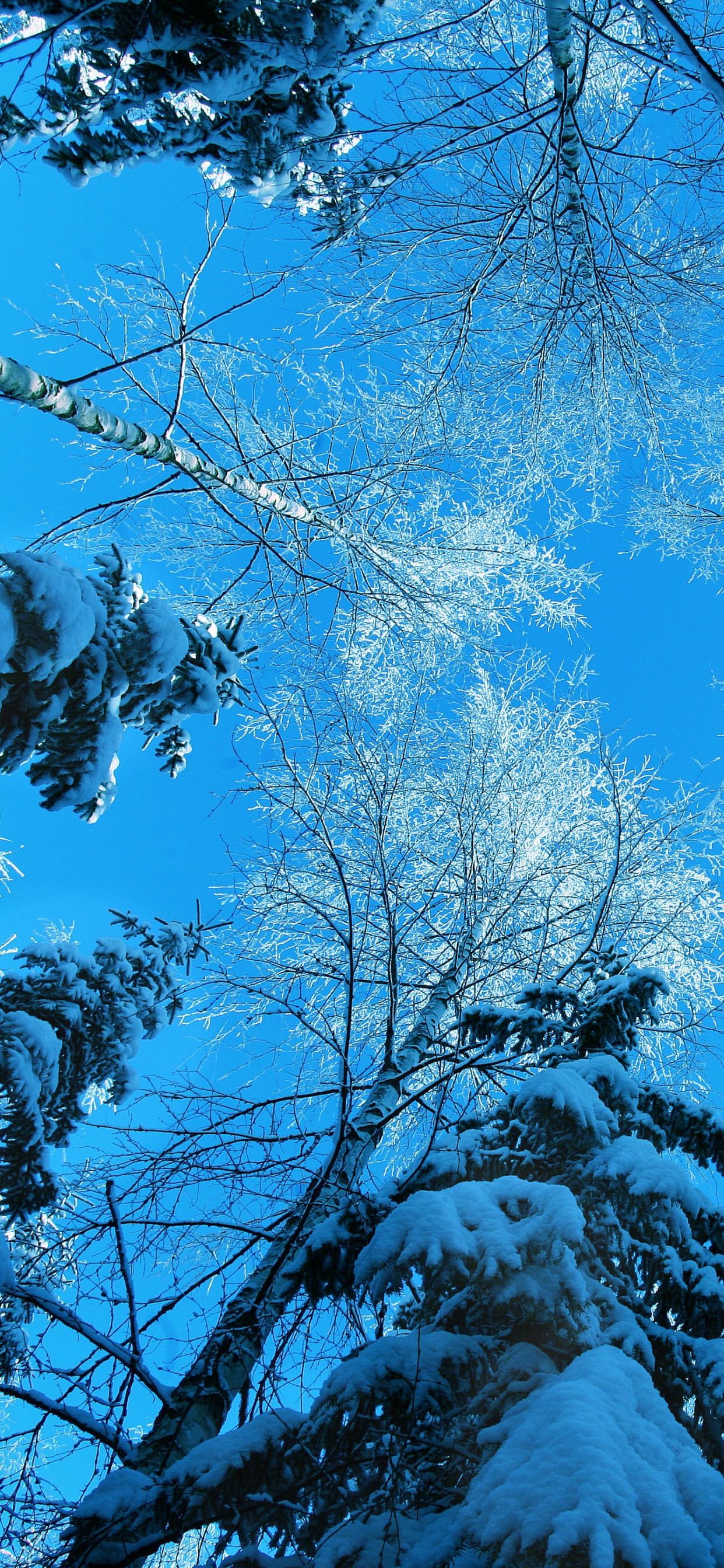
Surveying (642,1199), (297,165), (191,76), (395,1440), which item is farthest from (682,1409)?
(297,165)

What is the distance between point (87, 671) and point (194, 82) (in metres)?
3.66

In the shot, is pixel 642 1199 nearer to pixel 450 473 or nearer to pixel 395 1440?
pixel 395 1440

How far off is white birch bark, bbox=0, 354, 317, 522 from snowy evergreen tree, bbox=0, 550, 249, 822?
133 centimetres

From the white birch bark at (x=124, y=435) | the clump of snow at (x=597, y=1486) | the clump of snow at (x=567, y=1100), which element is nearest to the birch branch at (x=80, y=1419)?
the clump of snow at (x=597, y=1486)

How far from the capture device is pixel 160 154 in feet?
15.5

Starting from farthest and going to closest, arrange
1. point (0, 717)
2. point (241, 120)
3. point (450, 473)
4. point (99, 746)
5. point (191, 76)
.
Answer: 1. point (450, 473)
2. point (241, 120)
3. point (191, 76)
4. point (99, 746)
5. point (0, 717)

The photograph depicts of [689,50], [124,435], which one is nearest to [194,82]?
[124,435]

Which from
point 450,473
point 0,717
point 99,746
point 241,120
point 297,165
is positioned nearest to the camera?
point 0,717

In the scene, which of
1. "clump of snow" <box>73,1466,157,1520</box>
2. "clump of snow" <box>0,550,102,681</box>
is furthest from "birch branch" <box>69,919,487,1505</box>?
"clump of snow" <box>0,550,102,681</box>

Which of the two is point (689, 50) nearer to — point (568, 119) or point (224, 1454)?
point (568, 119)

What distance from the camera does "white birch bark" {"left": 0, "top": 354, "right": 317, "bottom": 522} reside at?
4.20m

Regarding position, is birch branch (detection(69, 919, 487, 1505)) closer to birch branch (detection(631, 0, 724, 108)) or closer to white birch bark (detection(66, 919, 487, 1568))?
white birch bark (detection(66, 919, 487, 1568))

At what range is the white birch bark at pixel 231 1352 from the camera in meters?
2.61

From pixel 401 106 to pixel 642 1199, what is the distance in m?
5.85
